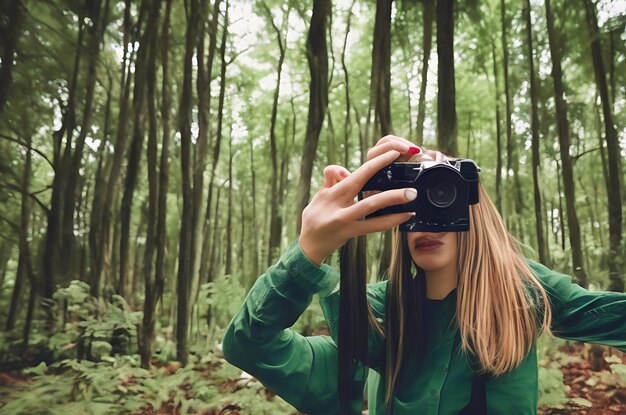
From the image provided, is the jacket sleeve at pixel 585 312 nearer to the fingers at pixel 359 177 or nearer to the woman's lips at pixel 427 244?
the woman's lips at pixel 427 244

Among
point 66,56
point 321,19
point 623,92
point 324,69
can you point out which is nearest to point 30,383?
point 66,56

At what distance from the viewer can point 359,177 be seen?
1.83 ft

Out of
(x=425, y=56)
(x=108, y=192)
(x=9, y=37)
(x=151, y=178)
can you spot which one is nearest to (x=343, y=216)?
(x=425, y=56)

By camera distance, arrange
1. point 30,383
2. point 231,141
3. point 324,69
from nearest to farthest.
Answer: point 30,383
point 324,69
point 231,141

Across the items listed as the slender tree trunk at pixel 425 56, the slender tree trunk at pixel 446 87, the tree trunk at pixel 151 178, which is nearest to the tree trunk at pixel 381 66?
the slender tree trunk at pixel 425 56

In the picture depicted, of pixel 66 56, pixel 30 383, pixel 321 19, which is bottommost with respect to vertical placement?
pixel 30 383

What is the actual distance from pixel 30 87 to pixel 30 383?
7.23ft

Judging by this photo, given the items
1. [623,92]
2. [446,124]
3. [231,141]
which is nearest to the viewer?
[446,124]

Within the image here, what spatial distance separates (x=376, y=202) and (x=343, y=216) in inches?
1.8

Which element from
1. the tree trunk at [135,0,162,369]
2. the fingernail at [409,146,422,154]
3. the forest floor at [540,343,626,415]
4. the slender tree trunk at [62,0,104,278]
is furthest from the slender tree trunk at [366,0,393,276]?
the fingernail at [409,146,422,154]

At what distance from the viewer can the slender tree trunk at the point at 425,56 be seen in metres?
3.36

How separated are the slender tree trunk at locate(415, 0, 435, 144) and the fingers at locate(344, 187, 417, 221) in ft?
9.44

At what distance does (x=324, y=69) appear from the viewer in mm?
3779

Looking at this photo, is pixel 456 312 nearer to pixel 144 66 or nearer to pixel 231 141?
pixel 144 66
